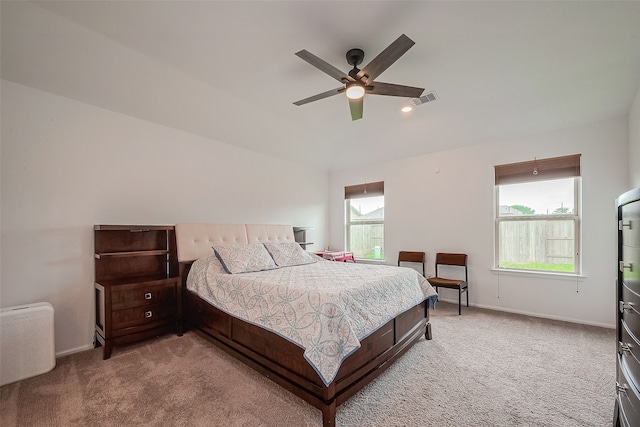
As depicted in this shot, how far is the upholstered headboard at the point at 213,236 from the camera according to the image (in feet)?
11.1

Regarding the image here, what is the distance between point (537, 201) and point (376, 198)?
8.61ft

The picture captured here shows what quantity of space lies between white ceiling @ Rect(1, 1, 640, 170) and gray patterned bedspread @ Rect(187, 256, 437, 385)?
2080 millimetres

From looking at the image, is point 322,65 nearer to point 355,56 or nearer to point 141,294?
point 355,56

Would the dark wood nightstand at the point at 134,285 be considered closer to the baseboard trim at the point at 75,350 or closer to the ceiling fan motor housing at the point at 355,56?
the baseboard trim at the point at 75,350

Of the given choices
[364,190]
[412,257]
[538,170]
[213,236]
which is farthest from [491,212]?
[213,236]

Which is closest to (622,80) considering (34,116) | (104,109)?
(104,109)

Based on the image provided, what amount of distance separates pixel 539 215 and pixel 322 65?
3.85 meters

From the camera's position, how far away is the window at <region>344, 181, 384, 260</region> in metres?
5.52

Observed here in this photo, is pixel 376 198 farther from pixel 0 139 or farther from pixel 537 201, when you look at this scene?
pixel 0 139

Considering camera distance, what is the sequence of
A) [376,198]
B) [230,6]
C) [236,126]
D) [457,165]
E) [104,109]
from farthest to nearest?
[376,198]
[457,165]
[236,126]
[104,109]
[230,6]

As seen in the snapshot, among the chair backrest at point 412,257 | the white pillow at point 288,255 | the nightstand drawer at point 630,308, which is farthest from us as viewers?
the chair backrest at point 412,257

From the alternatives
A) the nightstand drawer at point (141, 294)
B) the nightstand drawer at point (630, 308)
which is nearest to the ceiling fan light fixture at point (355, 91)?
the nightstand drawer at point (630, 308)

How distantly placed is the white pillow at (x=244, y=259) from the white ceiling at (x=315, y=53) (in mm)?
1813

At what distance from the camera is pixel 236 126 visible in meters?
3.90
